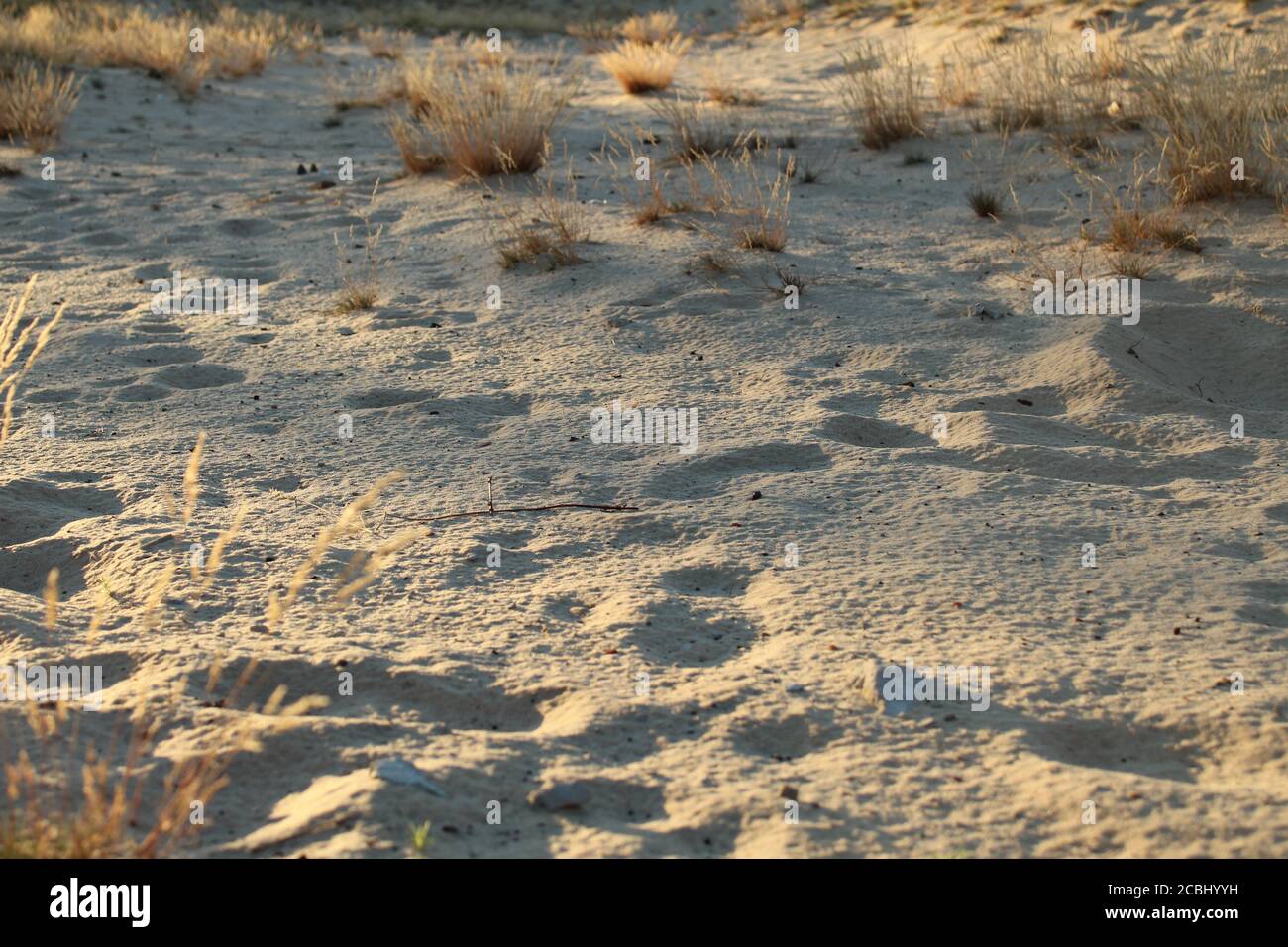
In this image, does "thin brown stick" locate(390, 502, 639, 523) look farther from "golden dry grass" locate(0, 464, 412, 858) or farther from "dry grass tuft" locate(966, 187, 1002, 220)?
"dry grass tuft" locate(966, 187, 1002, 220)

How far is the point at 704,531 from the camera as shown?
3443mm

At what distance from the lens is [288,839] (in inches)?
85.3

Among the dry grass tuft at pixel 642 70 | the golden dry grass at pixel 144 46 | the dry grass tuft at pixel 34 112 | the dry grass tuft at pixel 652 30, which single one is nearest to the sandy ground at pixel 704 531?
the dry grass tuft at pixel 34 112

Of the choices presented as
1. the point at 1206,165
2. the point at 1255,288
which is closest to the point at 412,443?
→ the point at 1255,288

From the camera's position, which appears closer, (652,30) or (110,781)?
(110,781)

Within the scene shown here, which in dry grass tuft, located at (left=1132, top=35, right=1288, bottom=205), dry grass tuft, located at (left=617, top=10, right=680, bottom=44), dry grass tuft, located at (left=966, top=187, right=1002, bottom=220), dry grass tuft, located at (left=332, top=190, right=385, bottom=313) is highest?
dry grass tuft, located at (left=617, top=10, right=680, bottom=44)

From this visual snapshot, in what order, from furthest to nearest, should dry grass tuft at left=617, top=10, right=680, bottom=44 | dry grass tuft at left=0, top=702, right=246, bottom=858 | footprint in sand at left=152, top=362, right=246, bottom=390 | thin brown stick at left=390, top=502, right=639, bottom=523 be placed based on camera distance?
dry grass tuft at left=617, top=10, right=680, bottom=44 → footprint in sand at left=152, top=362, right=246, bottom=390 → thin brown stick at left=390, top=502, right=639, bottom=523 → dry grass tuft at left=0, top=702, right=246, bottom=858

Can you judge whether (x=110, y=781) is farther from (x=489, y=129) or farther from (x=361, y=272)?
(x=489, y=129)

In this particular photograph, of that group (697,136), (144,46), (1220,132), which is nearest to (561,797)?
(1220,132)

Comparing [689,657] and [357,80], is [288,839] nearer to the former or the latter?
[689,657]

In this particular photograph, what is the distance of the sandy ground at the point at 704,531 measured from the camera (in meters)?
2.34

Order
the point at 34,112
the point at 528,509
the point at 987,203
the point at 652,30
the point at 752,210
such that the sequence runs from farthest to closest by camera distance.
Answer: the point at 652,30 < the point at 34,112 < the point at 987,203 < the point at 752,210 < the point at 528,509

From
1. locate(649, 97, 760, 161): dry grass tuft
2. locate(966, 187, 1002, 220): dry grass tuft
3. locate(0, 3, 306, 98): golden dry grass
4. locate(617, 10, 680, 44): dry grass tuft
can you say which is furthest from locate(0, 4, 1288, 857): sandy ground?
locate(617, 10, 680, 44): dry grass tuft

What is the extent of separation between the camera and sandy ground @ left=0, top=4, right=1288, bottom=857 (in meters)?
2.34
